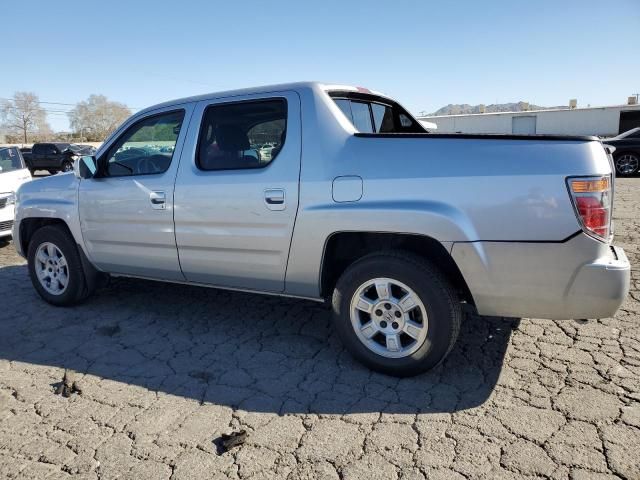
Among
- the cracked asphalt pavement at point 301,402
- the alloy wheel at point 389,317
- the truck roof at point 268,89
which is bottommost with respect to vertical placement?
the cracked asphalt pavement at point 301,402

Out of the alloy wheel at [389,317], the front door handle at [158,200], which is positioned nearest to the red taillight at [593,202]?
the alloy wheel at [389,317]

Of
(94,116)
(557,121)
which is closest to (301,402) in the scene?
(557,121)

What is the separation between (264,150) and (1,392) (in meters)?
2.39

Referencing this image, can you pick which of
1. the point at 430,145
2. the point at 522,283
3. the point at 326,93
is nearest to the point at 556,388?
the point at 522,283

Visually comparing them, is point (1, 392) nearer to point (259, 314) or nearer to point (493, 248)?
point (259, 314)

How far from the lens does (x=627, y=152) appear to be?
14.3m

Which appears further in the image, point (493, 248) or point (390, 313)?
point (390, 313)

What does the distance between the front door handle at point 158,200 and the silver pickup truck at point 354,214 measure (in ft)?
0.04

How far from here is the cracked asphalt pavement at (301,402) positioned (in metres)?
2.41

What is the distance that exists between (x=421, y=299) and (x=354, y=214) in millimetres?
Answer: 670

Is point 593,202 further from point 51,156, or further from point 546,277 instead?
point 51,156

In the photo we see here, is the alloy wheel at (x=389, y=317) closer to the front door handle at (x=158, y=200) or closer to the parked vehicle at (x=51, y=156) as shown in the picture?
the front door handle at (x=158, y=200)

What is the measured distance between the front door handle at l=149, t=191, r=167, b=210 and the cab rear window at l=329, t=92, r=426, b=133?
154 cm

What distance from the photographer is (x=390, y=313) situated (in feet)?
10.3
